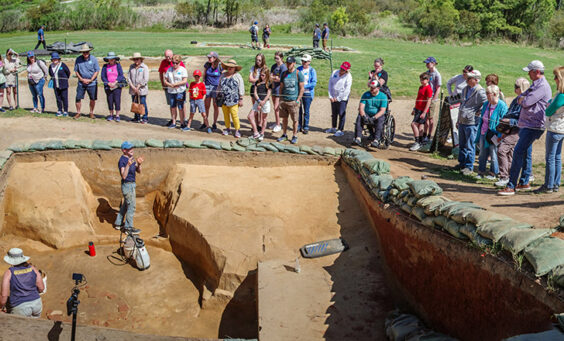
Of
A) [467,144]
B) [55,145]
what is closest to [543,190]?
[467,144]

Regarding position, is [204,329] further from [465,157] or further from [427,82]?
[427,82]

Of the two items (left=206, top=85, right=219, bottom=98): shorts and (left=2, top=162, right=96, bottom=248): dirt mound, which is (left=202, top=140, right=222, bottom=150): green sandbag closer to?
(left=206, top=85, right=219, bottom=98): shorts

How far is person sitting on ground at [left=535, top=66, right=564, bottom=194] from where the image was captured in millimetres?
8812

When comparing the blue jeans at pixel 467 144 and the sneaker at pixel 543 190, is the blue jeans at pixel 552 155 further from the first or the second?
the blue jeans at pixel 467 144

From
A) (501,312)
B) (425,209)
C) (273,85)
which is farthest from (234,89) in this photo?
(501,312)

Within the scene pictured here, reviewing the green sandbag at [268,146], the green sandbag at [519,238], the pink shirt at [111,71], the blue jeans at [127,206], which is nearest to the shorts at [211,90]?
the green sandbag at [268,146]

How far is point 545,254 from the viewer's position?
5.36m

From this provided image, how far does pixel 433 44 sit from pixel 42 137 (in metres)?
30.1

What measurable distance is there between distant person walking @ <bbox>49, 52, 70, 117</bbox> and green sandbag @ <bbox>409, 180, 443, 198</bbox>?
1045cm

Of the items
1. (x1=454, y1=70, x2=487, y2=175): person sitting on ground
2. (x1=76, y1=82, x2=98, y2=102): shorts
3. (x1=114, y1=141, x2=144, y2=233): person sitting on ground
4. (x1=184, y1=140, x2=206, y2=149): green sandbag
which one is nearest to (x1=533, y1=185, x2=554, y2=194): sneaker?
(x1=454, y1=70, x2=487, y2=175): person sitting on ground

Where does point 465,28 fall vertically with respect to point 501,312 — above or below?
above

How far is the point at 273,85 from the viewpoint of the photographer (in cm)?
1338

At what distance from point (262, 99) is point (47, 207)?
17.3 feet

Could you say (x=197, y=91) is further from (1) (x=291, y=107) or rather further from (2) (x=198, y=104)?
(1) (x=291, y=107)
